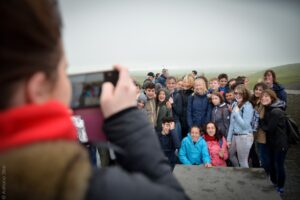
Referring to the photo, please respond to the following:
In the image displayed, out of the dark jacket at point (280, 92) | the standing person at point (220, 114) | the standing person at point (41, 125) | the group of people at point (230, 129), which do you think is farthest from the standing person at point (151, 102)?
the standing person at point (41, 125)

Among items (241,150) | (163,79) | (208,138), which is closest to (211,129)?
(208,138)

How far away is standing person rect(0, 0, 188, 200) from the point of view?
379mm

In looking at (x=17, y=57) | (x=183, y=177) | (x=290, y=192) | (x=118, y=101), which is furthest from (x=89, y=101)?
(x=290, y=192)

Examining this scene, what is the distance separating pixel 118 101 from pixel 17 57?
25cm

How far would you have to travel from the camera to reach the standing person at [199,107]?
15.3ft

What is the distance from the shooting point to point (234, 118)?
395 centimetres

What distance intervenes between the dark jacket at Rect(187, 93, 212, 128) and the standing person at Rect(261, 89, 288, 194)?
1.07 meters

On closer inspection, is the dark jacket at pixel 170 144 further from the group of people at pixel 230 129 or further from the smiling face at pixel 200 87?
the smiling face at pixel 200 87

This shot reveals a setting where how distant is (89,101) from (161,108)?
403 cm

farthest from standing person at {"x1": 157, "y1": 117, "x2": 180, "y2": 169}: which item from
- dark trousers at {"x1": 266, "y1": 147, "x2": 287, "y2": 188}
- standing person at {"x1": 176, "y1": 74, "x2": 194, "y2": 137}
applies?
dark trousers at {"x1": 266, "y1": 147, "x2": 287, "y2": 188}

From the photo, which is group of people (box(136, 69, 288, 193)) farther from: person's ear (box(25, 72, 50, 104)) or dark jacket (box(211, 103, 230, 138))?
person's ear (box(25, 72, 50, 104))

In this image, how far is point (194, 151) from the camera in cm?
353

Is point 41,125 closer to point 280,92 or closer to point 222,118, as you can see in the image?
point 222,118

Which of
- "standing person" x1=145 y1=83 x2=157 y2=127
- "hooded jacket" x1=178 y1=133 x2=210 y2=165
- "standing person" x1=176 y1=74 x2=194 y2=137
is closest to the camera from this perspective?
"hooded jacket" x1=178 y1=133 x2=210 y2=165
